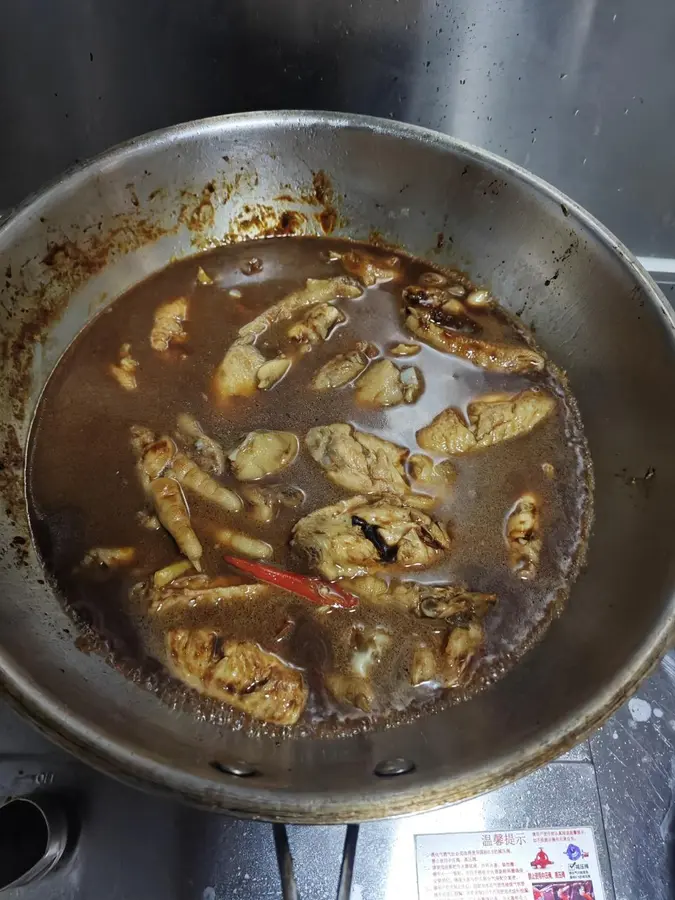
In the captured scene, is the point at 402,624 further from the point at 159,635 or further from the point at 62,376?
the point at 62,376

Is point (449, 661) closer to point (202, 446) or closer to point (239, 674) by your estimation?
point (239, 674)

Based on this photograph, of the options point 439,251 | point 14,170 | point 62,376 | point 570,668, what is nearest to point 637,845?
point 570,668

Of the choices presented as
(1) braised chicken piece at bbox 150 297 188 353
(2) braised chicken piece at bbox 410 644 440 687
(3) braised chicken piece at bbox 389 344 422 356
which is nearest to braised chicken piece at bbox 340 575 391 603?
(2) braised chicken piece at bbox 410 644 440 687

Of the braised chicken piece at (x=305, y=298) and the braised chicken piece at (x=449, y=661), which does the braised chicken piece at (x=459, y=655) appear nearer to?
the braised chicken piece at (x=449, y=661)

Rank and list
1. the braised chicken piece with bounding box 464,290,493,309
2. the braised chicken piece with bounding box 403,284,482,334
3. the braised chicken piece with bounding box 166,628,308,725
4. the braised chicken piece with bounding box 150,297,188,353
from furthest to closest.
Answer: the braised chicken piece with bounding box 464,290,493,309, the braised chicken piece with bounding box 403,284,482,334, the braised chicken piece with bounding box 150,297,188,353, the braised chicken piece with bounding box 166,628,308,725

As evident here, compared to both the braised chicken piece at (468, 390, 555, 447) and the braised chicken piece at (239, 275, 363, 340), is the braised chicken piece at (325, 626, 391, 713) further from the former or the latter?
the braised chicken piece at (239, 275, 363, 340)

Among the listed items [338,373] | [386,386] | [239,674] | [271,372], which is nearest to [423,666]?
[239,674]
